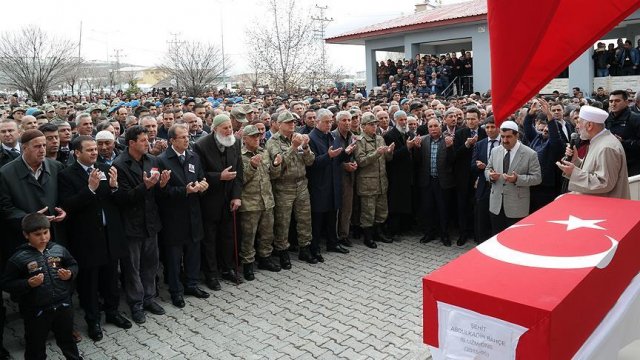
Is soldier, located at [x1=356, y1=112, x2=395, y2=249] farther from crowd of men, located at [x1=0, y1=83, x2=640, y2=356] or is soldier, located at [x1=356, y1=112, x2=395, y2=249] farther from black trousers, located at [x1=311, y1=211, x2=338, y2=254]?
black trousers, located at [x1=311, y1=211, x2=338, y2=254]

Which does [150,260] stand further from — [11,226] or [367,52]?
[367,52]

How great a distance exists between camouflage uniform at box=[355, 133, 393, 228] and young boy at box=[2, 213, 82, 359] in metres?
4.15

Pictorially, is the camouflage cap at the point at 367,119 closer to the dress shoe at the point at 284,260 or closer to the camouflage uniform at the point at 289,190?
the camouflage uniform at the point at 289,190

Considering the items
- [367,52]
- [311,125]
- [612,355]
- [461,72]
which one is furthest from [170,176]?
[367,52]

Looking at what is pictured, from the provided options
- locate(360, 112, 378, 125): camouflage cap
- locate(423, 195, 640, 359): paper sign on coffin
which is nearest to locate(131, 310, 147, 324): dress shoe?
locate(423, 195, 640, 359): paper sign on coffin

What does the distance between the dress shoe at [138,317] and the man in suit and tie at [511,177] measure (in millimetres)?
4093

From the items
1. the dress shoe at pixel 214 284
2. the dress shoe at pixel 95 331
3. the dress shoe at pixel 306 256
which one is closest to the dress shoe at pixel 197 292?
the dress shoe at pixel 214 284

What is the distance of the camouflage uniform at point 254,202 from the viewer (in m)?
6.36

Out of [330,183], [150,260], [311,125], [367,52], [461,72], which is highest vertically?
[367,52]

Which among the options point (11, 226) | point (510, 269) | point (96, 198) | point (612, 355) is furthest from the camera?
point (96, 198)

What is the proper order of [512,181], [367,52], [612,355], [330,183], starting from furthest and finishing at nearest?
[367,52], [330,183], [512,181], [612,355]

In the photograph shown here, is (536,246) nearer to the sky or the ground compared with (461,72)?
nearer to the ground

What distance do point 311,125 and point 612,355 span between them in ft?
18.7

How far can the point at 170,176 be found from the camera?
557 cm
